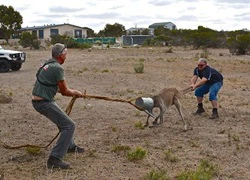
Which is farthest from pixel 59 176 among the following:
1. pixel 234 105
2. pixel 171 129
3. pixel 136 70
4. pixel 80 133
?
pixel 136 70

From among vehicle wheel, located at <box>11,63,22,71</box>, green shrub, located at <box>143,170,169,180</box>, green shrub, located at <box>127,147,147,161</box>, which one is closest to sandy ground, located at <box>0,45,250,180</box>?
green shrub, located at <box>127,147,147,161</box>

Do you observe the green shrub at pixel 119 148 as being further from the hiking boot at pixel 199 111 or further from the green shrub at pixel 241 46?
the green shrub at pixel 241 46

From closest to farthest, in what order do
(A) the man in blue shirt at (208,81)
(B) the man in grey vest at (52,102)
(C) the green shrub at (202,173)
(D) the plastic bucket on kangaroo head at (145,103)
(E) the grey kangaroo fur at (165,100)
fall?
(C) the green shrub at (202,173), (B) the man in grey vest at (52,102), (D) the plastic bucket on kangaroo head at (145,103), (E) the grey kangaroo fur at (165,100), (A) the man in blue shirt at (208,81)

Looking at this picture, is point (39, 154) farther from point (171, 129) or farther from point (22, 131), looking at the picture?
point (171, 129)

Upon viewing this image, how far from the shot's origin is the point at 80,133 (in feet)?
33.8

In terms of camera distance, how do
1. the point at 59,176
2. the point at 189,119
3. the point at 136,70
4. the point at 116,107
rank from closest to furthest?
the point at 59,176 < the point at 189,119 < the point at 116,107 < the point at 136,70

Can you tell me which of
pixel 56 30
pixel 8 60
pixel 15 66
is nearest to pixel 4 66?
pixel 8 60

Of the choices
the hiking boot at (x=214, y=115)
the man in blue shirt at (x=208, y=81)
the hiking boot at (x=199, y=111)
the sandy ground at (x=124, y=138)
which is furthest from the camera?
the hiking boot at (x=199, y=111)

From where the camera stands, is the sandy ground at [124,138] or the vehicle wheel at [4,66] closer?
the sandy ground at [124,138]

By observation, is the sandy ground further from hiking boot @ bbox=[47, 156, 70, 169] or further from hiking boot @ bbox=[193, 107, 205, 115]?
hiking boot @ bbox=[193, 107, 205, 115]

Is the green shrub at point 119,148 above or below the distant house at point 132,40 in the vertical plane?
above

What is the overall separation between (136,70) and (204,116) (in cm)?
1144

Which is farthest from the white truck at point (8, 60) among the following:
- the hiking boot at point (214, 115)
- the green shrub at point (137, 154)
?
the green shrub at point (137, 154)

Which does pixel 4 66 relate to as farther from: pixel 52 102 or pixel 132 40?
pixel 132 40
